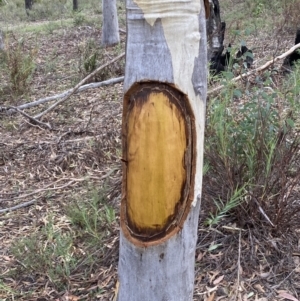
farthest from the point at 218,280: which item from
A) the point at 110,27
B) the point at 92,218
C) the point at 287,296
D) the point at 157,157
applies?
the point at 110,27

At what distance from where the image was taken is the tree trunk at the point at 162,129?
166 centimetres

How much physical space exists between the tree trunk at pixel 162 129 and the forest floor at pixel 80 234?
1.47 feet

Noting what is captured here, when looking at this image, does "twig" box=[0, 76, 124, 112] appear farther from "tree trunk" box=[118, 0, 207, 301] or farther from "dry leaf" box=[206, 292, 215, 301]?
"tree trunk" box=[118, 0, 207, 301]

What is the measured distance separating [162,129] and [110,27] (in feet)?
29.8

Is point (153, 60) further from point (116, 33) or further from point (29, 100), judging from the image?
point (116, 33)

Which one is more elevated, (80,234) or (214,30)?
(214,30)

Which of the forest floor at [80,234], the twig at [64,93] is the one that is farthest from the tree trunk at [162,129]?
the twig at [64,93]

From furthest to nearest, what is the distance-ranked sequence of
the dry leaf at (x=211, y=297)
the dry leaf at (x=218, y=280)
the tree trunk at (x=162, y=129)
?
the dry leaf at (x=218, y=280)
the dry leaf at (x=211, y=297)
the tree trunk at (x=162, y=129)

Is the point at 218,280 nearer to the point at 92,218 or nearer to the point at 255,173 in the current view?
the point at 255,173

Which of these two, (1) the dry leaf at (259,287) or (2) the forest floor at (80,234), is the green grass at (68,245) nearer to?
(2) the forest floor at (80,234)

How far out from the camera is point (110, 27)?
1036 centimetres

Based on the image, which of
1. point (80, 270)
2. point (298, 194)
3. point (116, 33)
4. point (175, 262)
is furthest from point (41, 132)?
point (116, 33)

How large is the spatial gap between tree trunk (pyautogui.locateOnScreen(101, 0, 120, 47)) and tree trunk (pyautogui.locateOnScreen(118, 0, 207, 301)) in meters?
8.88

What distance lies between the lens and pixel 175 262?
184cm
